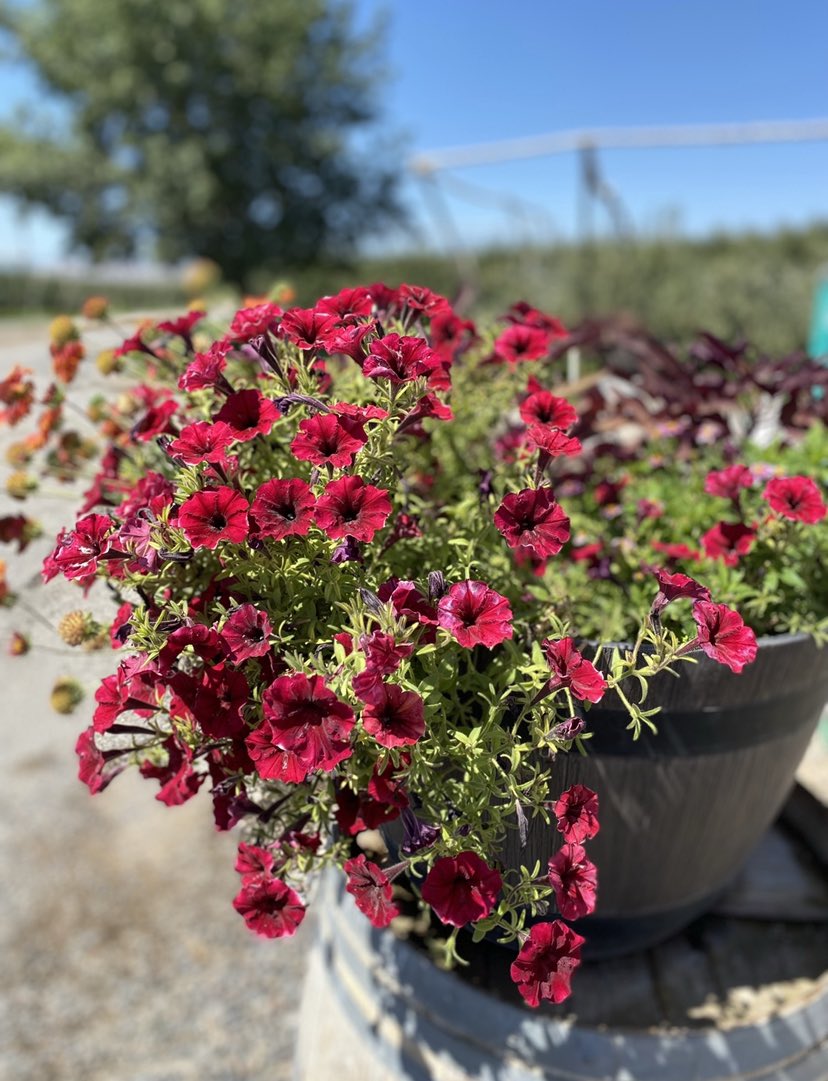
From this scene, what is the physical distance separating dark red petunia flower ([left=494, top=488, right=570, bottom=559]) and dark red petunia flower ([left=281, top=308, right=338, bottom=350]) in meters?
0.25

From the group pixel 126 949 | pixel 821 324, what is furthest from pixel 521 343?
pixel 821 324

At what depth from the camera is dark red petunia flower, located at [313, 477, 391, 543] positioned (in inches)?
27.4

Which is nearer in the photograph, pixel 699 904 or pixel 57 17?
pixel 699 904

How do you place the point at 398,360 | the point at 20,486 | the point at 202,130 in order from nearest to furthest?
the point at 398,360 → the point at 20,486 → the point at 202,130

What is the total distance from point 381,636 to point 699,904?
0.76 m

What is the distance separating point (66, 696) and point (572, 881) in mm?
636

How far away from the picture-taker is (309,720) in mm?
644

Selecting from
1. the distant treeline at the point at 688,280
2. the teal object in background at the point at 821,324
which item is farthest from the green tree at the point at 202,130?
the teal object in background at the point at 821,324

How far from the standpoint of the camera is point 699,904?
1.12 m

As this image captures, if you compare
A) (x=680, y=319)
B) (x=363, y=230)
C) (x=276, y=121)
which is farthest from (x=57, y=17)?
(x=680, y=319)

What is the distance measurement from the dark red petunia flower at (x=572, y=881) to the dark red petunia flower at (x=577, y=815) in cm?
1

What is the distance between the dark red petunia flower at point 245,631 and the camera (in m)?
0.69

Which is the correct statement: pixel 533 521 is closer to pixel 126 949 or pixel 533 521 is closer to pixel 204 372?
pixel 204 372

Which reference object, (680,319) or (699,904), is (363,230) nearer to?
(680,319)
